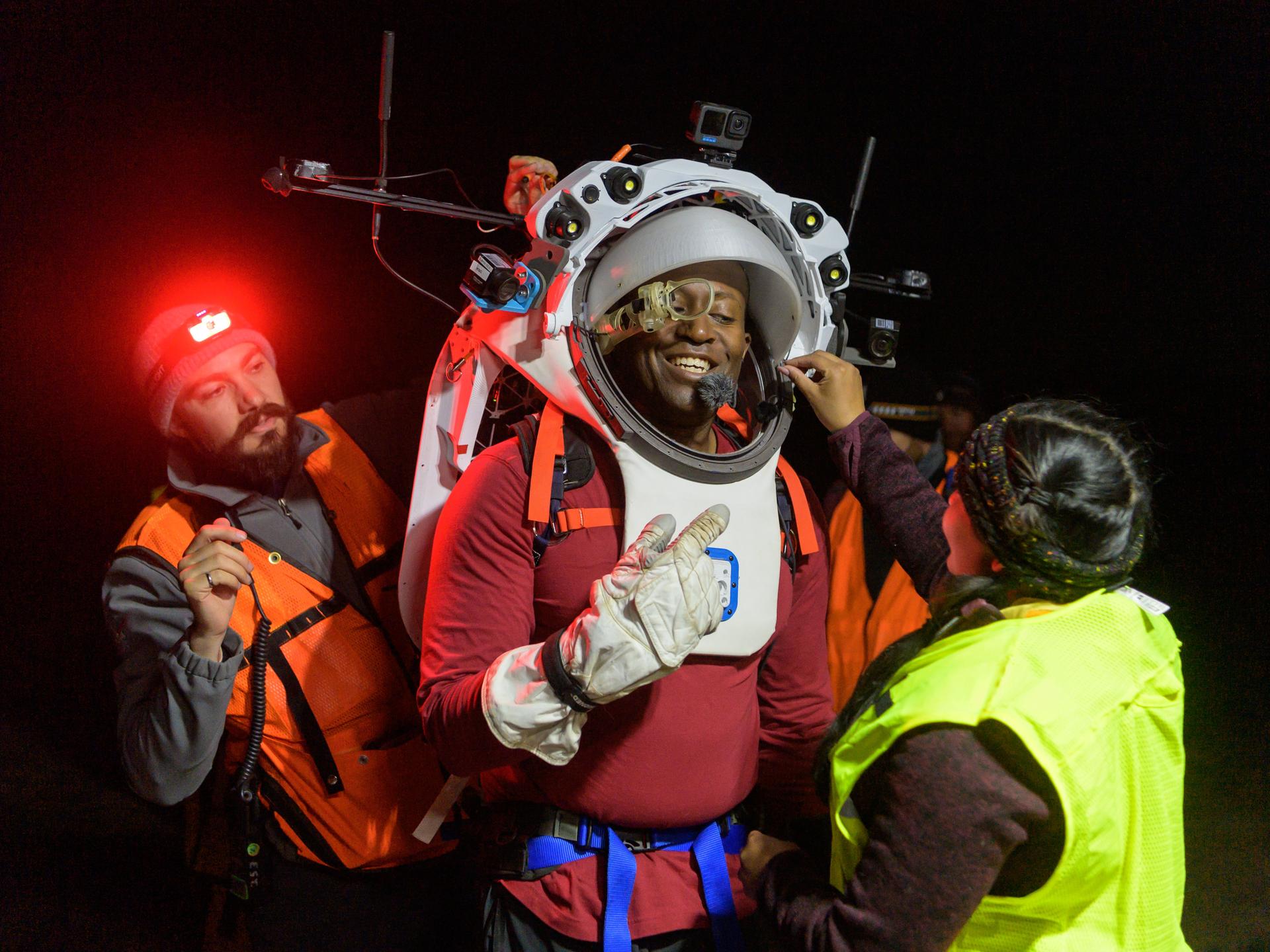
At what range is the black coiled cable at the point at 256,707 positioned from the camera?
1681 millimetres

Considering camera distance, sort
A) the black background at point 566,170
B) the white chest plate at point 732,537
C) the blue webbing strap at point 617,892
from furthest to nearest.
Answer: the black background at point 566,170 < the white chest plate at point 732,537 < the blue webbing strap at point 617,892

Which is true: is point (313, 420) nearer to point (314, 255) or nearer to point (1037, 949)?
point (314, 255)

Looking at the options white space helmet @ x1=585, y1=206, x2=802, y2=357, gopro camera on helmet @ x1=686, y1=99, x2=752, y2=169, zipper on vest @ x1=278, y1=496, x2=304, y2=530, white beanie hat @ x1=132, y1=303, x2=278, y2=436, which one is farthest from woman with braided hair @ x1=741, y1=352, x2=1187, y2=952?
white beanie hat @ x1=132, y1=303, x2=278, y2=436

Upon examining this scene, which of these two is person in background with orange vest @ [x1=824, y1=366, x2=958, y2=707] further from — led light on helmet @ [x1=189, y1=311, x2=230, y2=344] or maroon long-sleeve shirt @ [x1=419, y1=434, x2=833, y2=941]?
led light on helmet @ [x1=189, y1=311, x2=230, y2=344]

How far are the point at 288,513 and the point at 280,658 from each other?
1.01ft

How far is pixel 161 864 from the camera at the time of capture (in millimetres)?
2387

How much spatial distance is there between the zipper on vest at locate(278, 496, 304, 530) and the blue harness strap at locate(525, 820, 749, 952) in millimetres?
862

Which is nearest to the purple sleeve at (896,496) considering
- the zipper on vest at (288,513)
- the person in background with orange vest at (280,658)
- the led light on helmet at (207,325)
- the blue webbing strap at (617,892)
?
the blue webbing strap at (617,892)

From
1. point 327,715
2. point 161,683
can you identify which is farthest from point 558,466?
point 161,683

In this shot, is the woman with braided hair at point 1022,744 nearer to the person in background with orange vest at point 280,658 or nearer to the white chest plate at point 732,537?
the white chest plate at point 732,537

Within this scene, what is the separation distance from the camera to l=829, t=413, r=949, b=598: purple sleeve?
5.12 feet

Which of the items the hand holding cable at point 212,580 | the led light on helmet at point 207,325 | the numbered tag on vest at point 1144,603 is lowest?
the hand holding cable at point 212,580

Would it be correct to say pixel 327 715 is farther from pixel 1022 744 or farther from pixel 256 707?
pixel 1022 744

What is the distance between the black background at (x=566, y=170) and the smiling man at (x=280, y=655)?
54 centimetres
